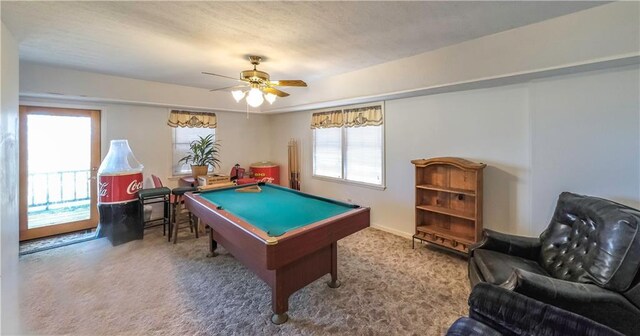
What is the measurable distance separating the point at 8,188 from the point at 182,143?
3.10 metres

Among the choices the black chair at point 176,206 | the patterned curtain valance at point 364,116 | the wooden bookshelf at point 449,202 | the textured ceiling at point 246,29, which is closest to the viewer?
the textured ceiling at point 246,29

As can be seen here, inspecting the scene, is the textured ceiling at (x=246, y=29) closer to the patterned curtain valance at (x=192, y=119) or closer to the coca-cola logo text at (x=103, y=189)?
the patterned curtain valance at (x=192, y=119)

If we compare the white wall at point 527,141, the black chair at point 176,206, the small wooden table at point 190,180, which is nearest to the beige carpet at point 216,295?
the black chair at point 176,206

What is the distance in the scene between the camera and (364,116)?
4.36 meters

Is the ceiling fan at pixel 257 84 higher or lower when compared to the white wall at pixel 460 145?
higher

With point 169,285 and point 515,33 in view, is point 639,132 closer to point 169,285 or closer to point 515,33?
point 515,33

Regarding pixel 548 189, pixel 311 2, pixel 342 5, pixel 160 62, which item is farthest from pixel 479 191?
pixel 160 62

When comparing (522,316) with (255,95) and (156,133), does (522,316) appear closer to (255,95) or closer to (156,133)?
(255,95)

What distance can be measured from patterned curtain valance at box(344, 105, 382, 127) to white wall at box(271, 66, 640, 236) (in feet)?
0.51

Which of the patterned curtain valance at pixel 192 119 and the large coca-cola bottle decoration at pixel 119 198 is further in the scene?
the patterned curtain valance at pixel 192 119

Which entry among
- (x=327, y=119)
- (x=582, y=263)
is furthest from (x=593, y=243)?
(x=327, y=119)

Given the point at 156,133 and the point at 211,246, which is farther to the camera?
the point at 156,133

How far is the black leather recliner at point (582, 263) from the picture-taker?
1.54 meters

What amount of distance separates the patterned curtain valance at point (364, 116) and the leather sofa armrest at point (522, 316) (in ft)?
10.1
